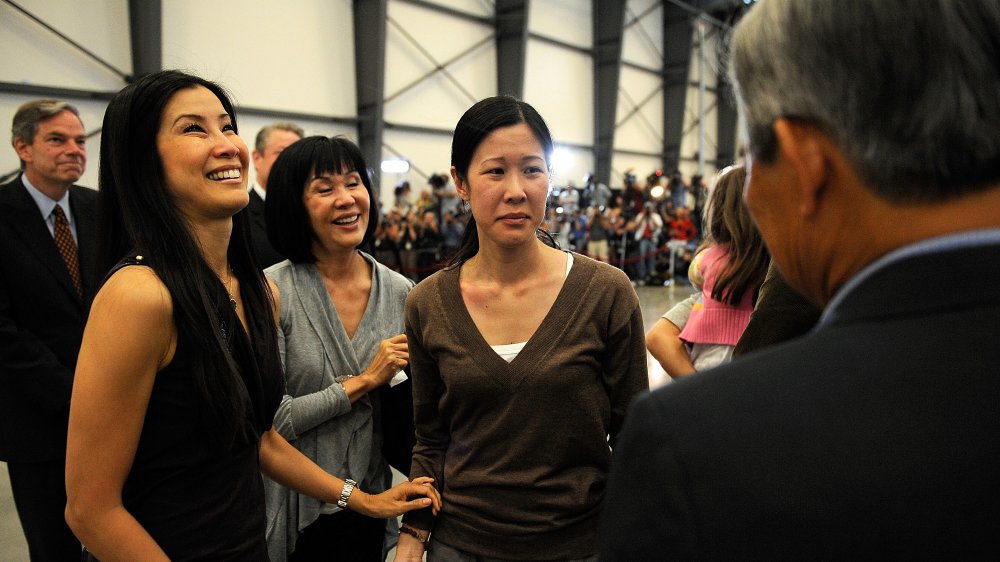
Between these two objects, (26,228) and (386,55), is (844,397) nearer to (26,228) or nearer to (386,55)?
(26,228)

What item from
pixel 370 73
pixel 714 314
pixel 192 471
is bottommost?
pixel 192 471

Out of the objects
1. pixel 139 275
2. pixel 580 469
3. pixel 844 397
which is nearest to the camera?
pixel 844 397

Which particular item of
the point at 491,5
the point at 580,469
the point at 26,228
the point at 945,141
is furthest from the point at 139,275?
the point at 491,5

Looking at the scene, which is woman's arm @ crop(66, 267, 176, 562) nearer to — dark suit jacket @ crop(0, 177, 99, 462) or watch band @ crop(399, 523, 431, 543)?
watch band @ crop(399, 523, 431, 543)

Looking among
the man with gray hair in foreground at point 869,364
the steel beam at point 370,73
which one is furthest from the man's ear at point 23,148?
the steel beam at point 370,73

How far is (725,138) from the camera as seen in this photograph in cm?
1969

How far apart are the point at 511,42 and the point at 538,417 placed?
39.1 feet

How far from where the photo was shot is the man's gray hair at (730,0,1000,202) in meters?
0.51

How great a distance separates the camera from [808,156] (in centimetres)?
56

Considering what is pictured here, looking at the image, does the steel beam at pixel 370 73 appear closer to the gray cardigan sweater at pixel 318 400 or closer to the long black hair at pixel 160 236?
the gray cardigan sweater at pixel 318 400

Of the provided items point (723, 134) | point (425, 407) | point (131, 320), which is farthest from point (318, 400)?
point (723, 134)

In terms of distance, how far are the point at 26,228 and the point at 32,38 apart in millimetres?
6332

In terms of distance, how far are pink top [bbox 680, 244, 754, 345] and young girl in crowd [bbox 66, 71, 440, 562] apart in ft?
4.02

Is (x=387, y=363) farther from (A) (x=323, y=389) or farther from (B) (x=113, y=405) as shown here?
(B) (x=113, y=405)
